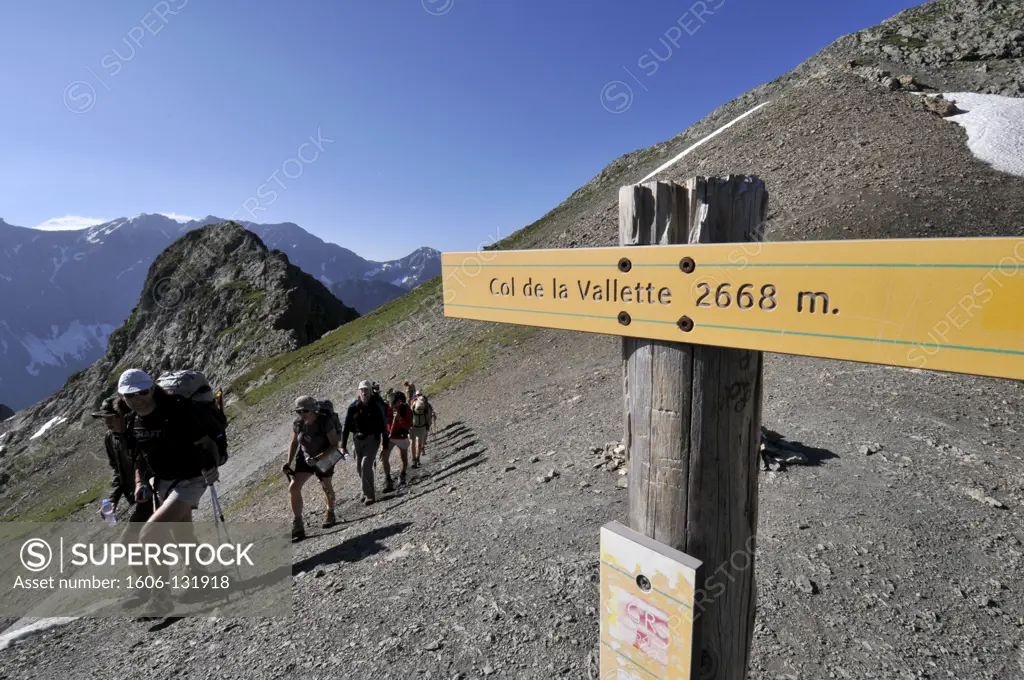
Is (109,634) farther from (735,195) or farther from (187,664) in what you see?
(735,195)

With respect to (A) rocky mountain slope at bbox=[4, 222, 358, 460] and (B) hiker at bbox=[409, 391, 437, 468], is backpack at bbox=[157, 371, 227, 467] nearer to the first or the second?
(B) hiker at bbox=[409, 391, 437, 468]

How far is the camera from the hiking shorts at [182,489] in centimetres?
536

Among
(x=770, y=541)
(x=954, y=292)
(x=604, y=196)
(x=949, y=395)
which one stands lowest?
(x=770, y=541)

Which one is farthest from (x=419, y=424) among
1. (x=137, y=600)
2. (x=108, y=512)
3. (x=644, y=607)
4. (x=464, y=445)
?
(x=644, y=607)

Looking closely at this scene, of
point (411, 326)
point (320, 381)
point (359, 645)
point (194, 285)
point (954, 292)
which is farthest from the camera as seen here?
point (194, 285)

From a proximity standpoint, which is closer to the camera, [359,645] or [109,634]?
[359,645]

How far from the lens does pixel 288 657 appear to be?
4516 millimetres

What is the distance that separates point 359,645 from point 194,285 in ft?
265

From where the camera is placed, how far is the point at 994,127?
24375 mm

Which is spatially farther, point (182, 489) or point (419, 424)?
point (419, 424)

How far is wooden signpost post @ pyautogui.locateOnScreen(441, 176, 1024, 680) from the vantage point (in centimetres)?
144

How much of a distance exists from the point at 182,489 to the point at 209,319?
69270 mm

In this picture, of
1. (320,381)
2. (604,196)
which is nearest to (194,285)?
(320,381)

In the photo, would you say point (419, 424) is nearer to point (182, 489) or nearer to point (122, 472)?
point (122, 472)
